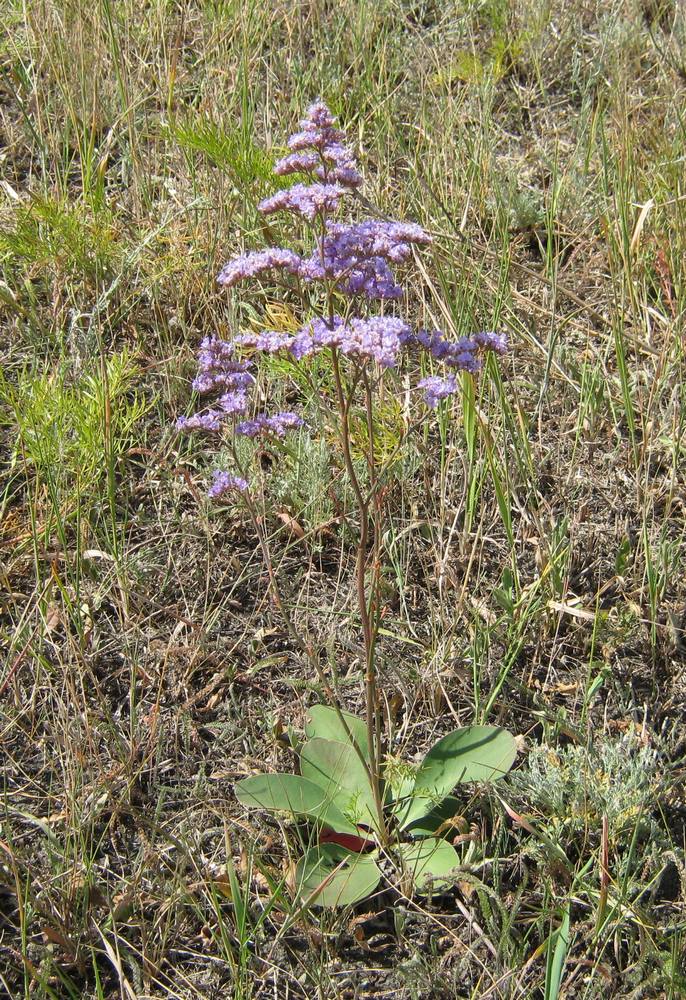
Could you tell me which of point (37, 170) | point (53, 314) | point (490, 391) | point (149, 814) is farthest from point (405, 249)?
point (37, 170)

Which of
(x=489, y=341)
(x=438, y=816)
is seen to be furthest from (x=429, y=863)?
(x=489, y=341)

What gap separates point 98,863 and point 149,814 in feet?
0.53

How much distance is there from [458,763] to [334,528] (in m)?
0.92

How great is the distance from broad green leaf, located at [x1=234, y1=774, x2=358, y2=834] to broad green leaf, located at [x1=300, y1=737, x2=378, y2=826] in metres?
0.03

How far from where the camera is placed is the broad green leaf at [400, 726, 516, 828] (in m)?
2.22

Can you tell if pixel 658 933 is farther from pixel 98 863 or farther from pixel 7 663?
pixel 7 663

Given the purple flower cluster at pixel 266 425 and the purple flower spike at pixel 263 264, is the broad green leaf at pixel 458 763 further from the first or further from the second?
the purple flower spike at pixel 263 264

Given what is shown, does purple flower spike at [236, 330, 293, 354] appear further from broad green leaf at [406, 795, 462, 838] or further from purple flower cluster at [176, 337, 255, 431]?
broad green leaf at [406, 795, 462, 838]

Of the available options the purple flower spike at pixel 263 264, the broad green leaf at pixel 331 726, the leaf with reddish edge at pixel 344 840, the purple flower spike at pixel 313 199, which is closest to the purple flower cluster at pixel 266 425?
the purple flower spike at pixel 263 264

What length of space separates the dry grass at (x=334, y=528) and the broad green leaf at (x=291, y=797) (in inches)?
4.0

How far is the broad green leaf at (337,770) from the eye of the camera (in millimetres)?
2283

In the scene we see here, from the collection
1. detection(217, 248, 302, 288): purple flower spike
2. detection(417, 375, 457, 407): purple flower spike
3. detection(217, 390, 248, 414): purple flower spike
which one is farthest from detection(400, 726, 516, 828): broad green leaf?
detection(217, 248, 302, 288): purple flower spike

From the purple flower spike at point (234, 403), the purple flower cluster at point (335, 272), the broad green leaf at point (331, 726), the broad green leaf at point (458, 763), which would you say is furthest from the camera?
the broad green leaf at point (331, 726)

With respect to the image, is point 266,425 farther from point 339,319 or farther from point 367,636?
point 367,636
